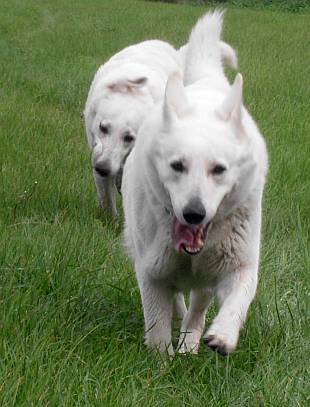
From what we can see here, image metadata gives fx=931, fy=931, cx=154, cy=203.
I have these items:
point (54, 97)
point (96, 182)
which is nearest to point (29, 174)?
point (96, 182)

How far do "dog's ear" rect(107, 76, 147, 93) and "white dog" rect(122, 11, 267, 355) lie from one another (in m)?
2.33

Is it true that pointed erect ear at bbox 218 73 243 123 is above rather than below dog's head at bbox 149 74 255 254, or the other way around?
above

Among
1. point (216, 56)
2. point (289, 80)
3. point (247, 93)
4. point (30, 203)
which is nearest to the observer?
point (216, 56)

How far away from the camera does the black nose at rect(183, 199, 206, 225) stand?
3.54 m

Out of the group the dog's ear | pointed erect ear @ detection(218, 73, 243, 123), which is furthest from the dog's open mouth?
the dog's ear

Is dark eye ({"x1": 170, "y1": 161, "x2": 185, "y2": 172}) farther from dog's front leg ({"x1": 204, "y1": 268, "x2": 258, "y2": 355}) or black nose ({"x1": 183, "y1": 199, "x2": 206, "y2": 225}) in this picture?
dog's front leg ({"x1": 204, "y1": 268, "x2": 258, "y2": 355})

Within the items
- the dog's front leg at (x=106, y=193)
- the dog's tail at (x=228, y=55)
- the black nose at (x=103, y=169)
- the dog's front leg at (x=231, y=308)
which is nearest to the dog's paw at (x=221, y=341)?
the dog's front leg at (x=231, y=308)

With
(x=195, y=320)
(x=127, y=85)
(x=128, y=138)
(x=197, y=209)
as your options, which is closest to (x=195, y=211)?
(x=197, y=209)

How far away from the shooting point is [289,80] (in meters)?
13.1

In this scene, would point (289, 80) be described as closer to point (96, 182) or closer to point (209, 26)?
point (96, 182)

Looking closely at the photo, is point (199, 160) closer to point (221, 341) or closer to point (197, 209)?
point (197, 209)

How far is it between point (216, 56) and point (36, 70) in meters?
9.53

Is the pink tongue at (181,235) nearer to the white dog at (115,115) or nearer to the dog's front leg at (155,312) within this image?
the dog's front leg at (155,312)

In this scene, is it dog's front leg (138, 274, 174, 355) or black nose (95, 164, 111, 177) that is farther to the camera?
black nose (95, 164, 111, 177)
